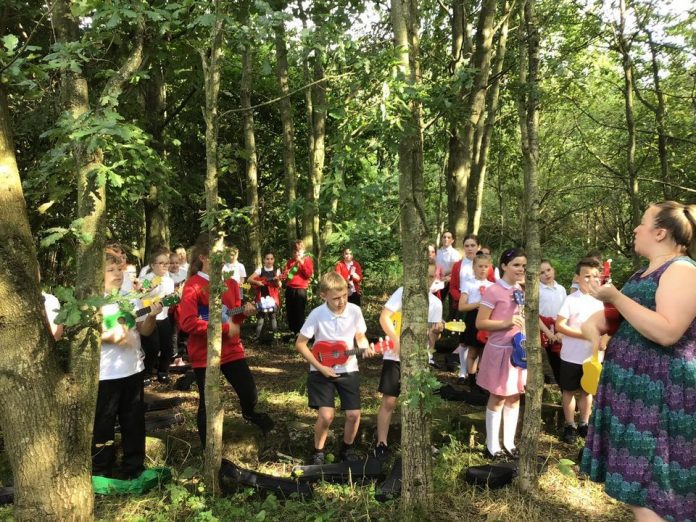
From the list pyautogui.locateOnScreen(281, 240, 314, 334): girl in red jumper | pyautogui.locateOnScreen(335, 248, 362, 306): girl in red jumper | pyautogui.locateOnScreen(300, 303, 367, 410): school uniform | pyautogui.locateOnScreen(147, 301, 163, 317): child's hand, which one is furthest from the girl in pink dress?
pyautogui.locateOnScreen(281, 240, 314, 334): girl in red jumper

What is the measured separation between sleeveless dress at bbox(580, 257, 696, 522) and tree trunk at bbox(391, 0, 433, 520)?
1.05m

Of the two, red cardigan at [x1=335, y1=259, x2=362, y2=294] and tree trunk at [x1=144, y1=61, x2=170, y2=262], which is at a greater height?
tree trunk at [x1=144, y1=61, x2=170, y2=262]

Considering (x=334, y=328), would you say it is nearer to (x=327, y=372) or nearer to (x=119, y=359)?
(x=327, y=372)

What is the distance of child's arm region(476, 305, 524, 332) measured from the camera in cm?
437

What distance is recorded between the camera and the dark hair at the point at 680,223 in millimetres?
2422

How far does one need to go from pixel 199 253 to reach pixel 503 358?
2771 millimetres

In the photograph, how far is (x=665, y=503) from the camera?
224 centimetres

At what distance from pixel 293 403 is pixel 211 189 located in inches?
131

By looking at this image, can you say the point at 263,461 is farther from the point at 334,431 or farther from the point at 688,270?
the point at 688,270

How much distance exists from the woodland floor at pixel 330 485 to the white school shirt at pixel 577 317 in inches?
32.0

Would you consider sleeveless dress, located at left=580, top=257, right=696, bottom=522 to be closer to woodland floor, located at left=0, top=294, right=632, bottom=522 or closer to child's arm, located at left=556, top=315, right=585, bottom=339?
woodland floor, located at left=0, top=294, right=632, bottom=522

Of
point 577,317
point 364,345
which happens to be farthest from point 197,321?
point 577,317

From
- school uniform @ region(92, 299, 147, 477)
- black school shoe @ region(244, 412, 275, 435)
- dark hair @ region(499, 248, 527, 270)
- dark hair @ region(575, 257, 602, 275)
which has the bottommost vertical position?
black school shoe @ region(244, 412, 275, 435)

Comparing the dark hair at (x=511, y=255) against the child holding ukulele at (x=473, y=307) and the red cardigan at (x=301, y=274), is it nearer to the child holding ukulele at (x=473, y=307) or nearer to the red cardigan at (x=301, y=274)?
the child holding ukulele at (x=473, y=307)
